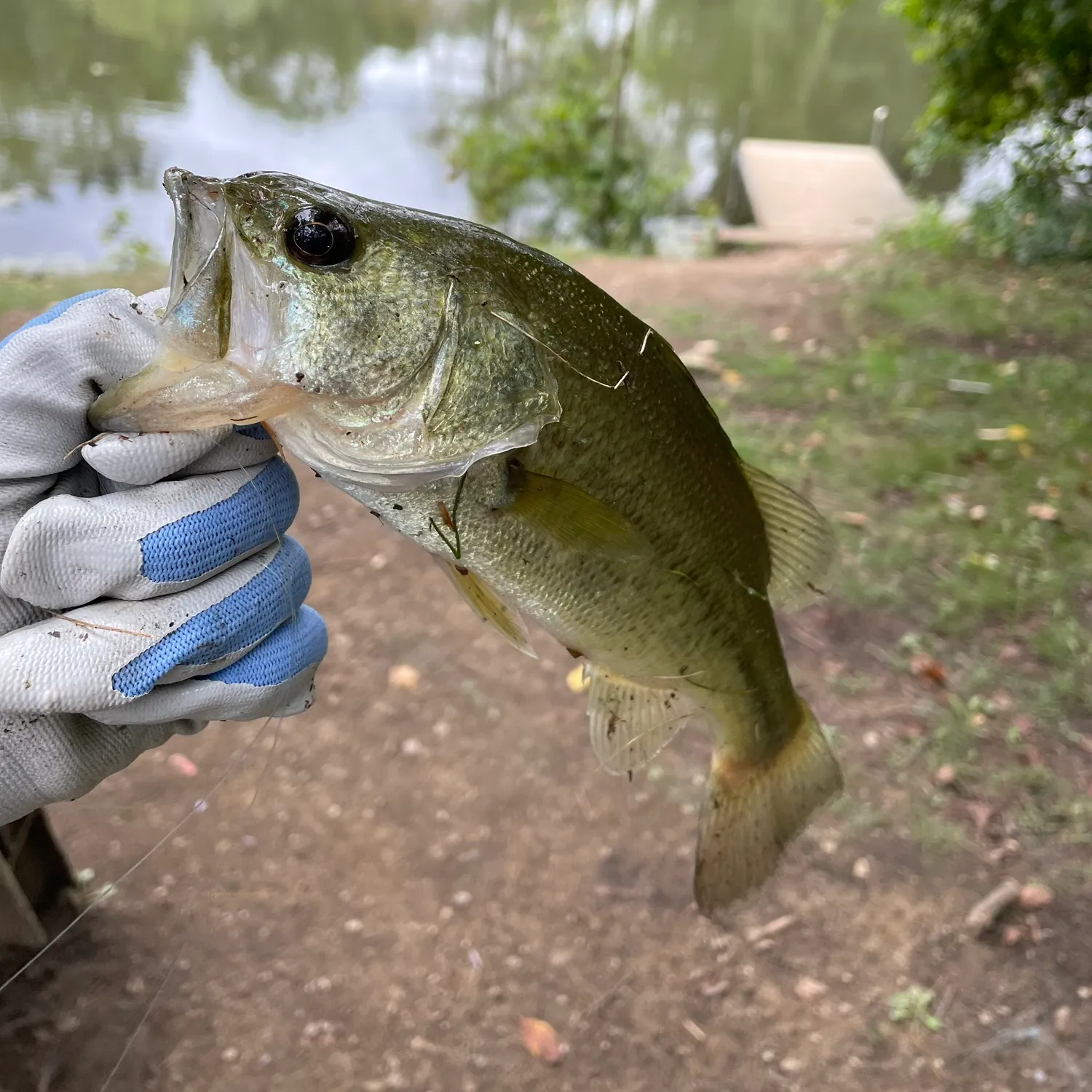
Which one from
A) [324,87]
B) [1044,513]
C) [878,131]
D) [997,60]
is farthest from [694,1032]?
[878,131]

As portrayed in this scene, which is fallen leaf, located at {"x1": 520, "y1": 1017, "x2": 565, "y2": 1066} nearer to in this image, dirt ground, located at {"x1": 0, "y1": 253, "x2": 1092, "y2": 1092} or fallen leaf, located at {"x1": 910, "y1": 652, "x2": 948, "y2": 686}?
dirt ground, located at {"x1": 0, "y1": 253, "x2": 1092, "y2": 1092}

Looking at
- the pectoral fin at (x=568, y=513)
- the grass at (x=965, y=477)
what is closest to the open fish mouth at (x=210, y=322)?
the pectoral fin at (x=568, y=513)

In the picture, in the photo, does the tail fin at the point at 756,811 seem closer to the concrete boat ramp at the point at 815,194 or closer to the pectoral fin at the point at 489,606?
the pectoral fin at the point at 489,606

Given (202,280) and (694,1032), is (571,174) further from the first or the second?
(202,280)

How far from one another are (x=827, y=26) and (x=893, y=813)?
2228cm

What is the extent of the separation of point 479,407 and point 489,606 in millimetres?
374

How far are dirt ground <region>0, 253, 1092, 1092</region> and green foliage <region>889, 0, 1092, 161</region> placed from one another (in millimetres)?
6392

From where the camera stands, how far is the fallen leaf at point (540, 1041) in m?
2.14

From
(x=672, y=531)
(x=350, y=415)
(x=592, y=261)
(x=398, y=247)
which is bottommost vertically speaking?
(x=592, y=261)

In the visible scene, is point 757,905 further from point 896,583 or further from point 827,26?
point 827,26

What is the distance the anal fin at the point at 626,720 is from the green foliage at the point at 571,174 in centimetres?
954

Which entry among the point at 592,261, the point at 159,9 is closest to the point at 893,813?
the point at 592,261

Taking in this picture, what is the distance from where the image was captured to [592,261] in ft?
27.7

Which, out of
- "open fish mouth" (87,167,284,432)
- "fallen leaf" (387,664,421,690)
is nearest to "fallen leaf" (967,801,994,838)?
"fallen leaf" (387,664,421,690)
